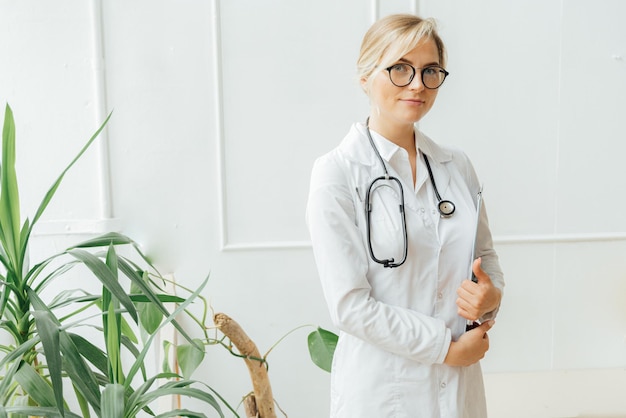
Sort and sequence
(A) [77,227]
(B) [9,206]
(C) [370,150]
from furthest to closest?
1. (A) [77,227]
2. (C) [370,150]
3. (B) [9,206]

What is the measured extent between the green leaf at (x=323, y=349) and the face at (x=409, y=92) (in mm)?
810

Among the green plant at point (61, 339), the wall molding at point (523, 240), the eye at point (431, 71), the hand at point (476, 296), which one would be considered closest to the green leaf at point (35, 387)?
the green plant at point (61, 339)

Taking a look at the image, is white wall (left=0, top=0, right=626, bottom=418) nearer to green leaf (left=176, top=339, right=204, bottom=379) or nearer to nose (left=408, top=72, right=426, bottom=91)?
green leaf (left=176, top=339, right=204, bottom=379)

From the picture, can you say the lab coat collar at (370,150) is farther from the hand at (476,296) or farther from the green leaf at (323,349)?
the green leaf at (323,349)

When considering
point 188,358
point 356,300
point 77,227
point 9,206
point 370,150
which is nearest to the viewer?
point 9,206

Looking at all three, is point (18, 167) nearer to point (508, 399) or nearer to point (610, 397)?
point (508, 399)

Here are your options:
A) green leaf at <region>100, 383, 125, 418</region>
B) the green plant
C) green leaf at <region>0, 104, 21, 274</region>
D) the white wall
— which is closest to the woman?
the green plant

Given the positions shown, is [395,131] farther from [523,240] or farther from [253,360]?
[523,240]

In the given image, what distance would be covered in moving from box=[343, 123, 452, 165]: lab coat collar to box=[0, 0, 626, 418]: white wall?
0.71m

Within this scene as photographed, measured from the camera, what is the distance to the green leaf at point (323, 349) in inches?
76.0

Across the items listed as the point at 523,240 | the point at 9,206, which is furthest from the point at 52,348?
the point at 523,240

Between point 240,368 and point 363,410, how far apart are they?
917 mm

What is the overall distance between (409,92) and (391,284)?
1.32 feet

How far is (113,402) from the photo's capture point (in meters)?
1.05
